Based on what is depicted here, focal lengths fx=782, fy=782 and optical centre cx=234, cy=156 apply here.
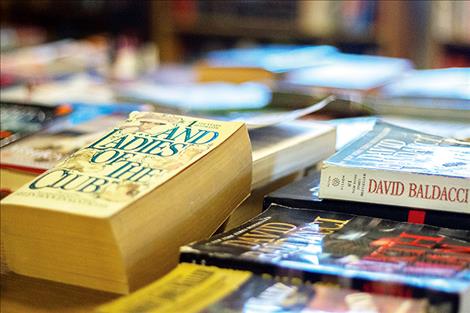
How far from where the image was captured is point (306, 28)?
278 cm

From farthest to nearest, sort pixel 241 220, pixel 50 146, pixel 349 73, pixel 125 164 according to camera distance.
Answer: pixel 349 73
pixel 50 146
pixel 241 220
pixel 125 164

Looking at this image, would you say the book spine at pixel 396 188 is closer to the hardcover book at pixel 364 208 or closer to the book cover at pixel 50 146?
the hardcover book at pixel 364 208

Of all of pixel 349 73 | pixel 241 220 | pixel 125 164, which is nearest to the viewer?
pixel 125 164

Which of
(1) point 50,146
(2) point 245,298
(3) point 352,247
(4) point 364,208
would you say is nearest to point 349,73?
(1) point 50,146

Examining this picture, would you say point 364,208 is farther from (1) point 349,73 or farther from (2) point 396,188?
(1) point 349,73

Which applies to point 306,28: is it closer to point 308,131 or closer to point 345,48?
point 345,48

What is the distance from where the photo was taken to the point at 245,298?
2.04 ft

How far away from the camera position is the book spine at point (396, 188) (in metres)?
0.77

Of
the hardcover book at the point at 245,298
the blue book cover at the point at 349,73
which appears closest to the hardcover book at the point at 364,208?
the hardcover book at the point at 245,298

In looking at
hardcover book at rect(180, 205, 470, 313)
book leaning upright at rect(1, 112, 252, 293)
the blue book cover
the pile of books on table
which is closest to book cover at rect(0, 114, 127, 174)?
the pile of books on table

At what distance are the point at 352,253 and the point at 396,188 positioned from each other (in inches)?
5.1

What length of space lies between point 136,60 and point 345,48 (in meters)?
0.82

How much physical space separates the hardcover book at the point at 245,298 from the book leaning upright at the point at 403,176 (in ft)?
0.63

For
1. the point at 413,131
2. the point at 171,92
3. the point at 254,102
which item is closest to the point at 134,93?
the point at 171,92
